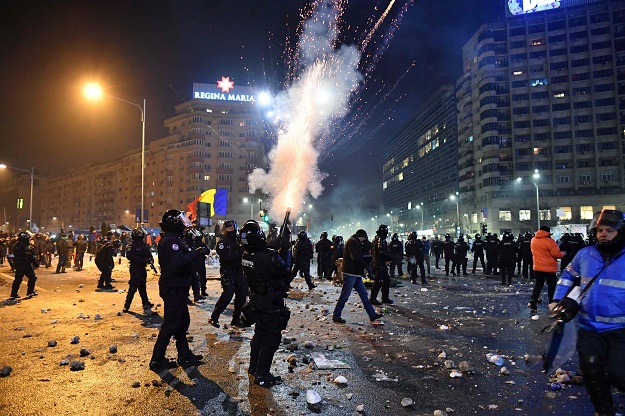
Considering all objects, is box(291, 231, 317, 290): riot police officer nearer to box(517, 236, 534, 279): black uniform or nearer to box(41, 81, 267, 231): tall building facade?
box(517, 236, 534, 279): black uniform

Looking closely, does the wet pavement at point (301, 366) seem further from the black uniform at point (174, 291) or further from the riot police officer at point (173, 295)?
the black uniform at point (174, 291)

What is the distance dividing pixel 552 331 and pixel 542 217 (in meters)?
83.4

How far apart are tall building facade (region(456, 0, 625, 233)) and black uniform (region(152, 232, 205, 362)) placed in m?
78.2

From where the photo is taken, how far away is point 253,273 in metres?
5.35

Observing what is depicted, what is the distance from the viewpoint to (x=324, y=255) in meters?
19.1

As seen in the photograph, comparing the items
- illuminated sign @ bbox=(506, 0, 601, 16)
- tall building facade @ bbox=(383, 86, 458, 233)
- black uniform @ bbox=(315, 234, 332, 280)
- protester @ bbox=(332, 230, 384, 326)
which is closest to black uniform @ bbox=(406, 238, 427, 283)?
black uniform @ bbox=(315, 234, 332, 280)

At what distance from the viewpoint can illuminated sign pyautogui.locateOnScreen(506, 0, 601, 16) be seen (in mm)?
79500

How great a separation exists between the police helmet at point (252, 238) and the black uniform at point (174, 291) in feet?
3.05

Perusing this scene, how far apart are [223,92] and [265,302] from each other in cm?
9406

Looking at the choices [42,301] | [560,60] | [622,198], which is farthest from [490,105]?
[42,301]

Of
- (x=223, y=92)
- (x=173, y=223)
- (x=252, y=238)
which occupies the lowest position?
(x=252, y=238)

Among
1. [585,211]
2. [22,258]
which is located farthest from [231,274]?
[585,211]

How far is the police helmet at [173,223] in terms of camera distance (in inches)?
243

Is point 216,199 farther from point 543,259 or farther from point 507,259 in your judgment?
point 543,259
